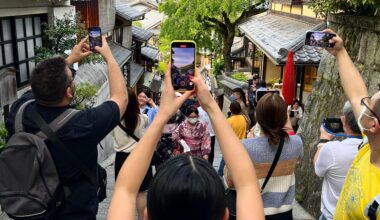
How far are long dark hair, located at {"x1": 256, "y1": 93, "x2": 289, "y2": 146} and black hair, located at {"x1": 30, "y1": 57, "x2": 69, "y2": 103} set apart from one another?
146 centimetres

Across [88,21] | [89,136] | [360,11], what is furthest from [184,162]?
[88,21]

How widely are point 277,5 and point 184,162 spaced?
20.6 m

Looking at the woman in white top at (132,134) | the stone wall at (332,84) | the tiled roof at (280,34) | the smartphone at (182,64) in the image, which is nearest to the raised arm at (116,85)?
the smartphone at (182,64)

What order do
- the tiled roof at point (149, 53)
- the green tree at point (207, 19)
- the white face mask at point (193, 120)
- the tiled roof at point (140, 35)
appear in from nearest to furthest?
the white face mask at point (193, 120)
the green tree at point (207, 19)
the tiled roof at point (140, 35)
the tiled roof at point (149, 53)

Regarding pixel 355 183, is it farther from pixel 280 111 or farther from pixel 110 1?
pixel 110 1

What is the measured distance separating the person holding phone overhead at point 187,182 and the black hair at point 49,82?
867mm

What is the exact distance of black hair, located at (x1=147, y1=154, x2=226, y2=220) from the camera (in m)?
1.44

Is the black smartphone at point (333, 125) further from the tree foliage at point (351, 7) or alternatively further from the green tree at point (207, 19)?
the green tree at point (207, 19)

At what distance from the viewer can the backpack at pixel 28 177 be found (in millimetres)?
2629

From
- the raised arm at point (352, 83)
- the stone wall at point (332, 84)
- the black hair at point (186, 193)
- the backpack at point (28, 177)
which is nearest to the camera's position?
the black hair at point (186, 193)

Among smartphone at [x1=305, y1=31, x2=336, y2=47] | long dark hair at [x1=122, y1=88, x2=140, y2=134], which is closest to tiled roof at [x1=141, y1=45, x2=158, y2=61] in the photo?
long dark hair at [x1=122, y1=88, x2=140, y2=134]

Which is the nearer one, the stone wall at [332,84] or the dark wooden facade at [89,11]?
the stone wall at [332,84]

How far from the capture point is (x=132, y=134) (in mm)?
4945

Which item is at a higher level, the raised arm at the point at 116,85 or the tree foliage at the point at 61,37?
the raised arm at the point at 116,85
